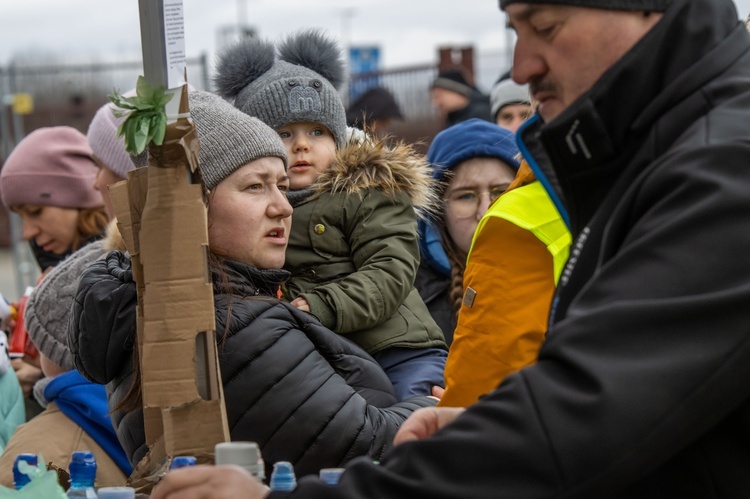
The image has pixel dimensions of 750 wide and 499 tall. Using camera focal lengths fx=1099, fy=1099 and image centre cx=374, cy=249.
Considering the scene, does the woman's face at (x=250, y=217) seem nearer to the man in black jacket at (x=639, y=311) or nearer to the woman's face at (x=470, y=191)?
the woman's face at (x=470, y=191)

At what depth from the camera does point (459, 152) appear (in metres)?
4.62

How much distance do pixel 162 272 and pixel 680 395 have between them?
4.35 ft

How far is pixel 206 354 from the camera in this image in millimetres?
2490

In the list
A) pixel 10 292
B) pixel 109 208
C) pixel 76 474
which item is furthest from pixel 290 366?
pixel 10 292

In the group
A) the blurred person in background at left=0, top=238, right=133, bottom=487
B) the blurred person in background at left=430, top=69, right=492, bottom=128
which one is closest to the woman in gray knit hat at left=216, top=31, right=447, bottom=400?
the blurred person in background at left=0, top=238, right=133, bottom=487

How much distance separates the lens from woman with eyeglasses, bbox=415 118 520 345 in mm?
4582

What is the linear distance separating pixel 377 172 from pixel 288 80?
0.51 metres

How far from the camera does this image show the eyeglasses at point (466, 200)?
15.0 ft

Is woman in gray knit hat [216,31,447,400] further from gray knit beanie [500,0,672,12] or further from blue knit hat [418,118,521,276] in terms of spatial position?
gray knit beanie [500,0,672,12]

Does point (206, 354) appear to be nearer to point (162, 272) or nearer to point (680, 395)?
point (162, 272)

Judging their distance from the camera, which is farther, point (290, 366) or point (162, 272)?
point (290, 366)

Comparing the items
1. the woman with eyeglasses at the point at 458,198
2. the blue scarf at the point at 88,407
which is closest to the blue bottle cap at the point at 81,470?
the blue scarf at the point at 88,407

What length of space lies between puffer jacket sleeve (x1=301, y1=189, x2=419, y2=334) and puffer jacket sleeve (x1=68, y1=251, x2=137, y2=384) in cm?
69

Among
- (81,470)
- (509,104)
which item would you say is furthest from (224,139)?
(509,104)
